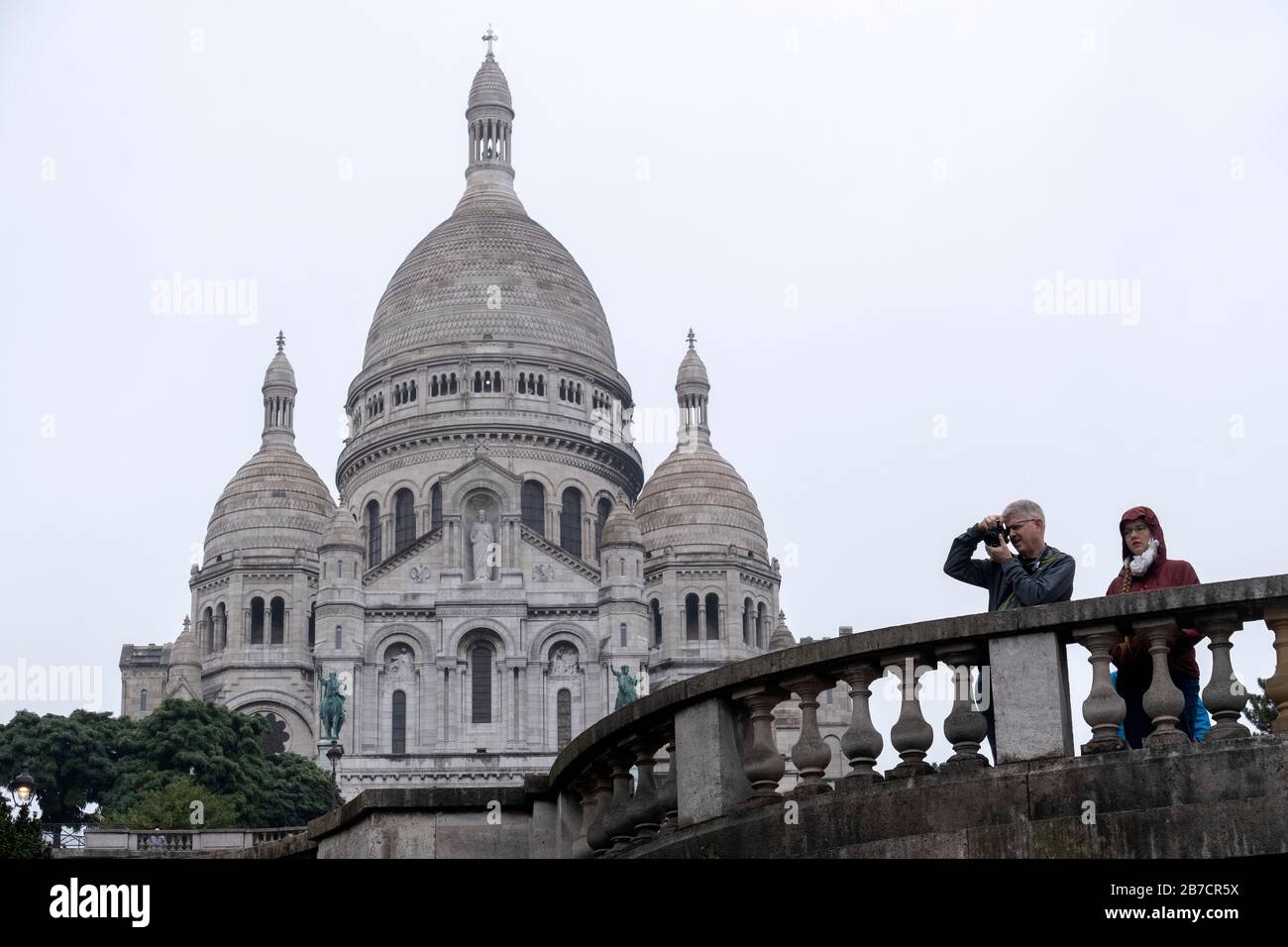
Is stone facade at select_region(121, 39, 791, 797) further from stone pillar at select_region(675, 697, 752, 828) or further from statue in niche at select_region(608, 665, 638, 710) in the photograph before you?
stone pillar at select_region(675, 697, 752, 828)

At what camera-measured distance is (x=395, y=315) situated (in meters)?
96.1

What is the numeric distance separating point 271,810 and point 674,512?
29835mm

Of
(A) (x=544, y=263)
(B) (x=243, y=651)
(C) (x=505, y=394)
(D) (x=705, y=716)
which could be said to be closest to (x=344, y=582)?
(B) (x=243, y=651)

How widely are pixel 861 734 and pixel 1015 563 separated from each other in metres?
1.06

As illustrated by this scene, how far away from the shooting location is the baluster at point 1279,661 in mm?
8945

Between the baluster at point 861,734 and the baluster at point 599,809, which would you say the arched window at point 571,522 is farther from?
the baluster at point 861,734

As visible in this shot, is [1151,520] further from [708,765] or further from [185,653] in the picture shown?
[185,653]

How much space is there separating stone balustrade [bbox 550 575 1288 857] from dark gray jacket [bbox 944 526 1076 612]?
0.53 m

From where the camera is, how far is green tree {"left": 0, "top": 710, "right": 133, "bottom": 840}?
67.1 m

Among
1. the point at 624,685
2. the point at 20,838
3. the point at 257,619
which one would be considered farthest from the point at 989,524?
the point at 257,619

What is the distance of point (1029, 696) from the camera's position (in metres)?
9.40

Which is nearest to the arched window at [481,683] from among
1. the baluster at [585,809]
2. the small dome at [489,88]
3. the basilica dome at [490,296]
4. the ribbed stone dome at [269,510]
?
the ribbed stone dome at [269,510]

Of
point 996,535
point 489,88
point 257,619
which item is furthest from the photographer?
point 489,88
